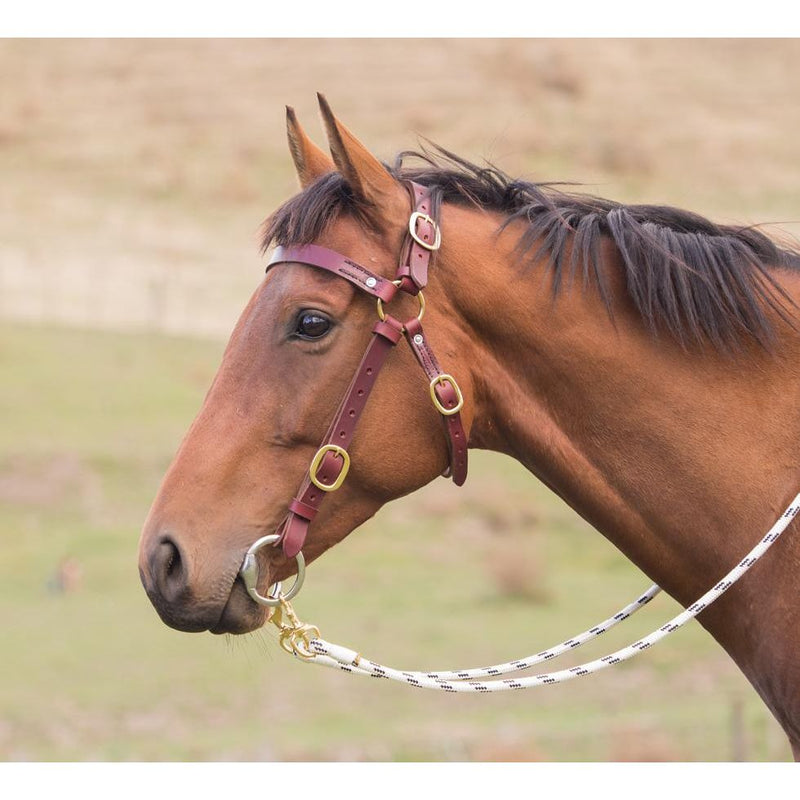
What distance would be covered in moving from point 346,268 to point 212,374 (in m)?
25.5

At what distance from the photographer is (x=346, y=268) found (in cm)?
399

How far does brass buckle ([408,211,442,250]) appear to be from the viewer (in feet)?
13.2

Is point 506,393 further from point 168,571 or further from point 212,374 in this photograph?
point 212,374

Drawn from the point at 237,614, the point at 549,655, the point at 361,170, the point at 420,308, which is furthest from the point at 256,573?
the point at 361,170

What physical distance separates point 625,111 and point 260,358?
5263 centimetres

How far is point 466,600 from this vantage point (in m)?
22.7

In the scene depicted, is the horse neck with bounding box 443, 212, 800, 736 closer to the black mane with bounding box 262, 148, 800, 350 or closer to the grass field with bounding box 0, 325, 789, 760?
the black mane with bounding box 262, 148, 800, 350

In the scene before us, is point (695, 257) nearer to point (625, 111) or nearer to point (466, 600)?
point (466, 600)

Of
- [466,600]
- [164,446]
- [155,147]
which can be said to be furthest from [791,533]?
[155,147]

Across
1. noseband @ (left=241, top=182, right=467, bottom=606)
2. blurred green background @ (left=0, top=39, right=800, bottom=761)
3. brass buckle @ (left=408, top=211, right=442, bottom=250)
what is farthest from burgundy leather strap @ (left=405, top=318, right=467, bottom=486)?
blurred green background @ (left=0, top=39, right=800, bottom=761)

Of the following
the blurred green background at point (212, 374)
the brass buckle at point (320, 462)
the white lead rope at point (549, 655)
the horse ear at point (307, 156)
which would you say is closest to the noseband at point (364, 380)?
the brass buckle at point (320, 462)

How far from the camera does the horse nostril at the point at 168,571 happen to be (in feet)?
12.7

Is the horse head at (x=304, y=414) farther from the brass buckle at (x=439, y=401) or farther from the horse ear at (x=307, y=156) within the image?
the horse ear at (x=307, y=156)

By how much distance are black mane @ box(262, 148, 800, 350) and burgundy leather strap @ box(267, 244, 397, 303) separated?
6 centimetres
